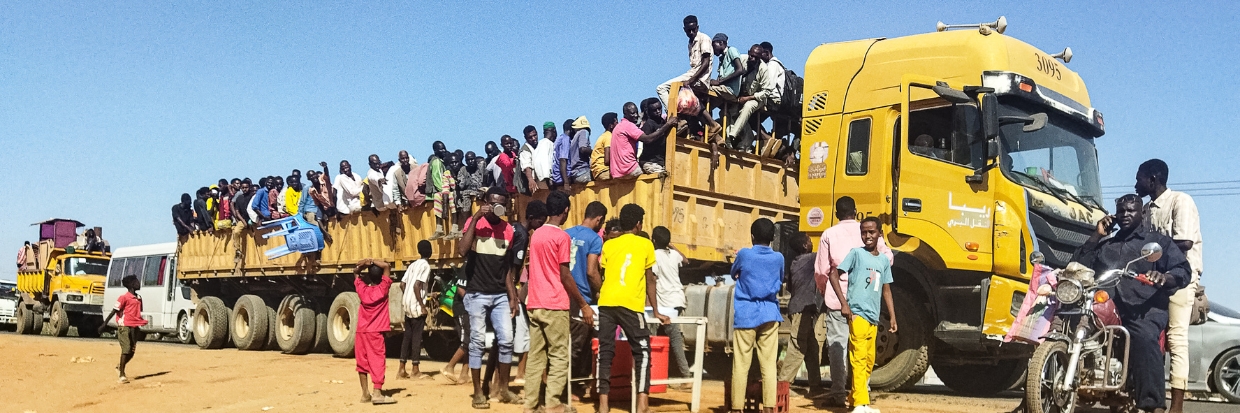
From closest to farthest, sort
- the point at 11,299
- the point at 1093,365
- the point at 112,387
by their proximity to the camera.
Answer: the point at 1093,365 < the point at 112,387 < the point at 11,299

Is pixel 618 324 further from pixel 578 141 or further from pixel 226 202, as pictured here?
pixel 226 202

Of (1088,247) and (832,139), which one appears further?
(832,139)

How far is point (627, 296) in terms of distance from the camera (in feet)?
24.5

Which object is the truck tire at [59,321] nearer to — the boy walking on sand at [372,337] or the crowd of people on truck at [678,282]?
the crowd of people on truck at [678,282]

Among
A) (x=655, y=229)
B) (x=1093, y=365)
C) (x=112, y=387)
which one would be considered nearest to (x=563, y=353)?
(x=655, y=229)

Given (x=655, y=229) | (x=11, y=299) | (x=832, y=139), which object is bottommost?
(x=11, y=299)

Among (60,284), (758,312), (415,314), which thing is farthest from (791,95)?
(60,284)

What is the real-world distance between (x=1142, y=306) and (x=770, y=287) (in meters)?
2.53

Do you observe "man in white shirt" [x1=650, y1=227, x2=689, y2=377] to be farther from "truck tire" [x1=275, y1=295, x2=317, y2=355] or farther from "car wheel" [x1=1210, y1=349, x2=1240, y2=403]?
"truck tire" [x1=275, y1=295, x2=317, y2=355]

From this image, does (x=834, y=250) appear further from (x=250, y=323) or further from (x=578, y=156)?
(x=250, y=323)

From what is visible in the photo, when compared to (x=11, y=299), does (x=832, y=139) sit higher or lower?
higher

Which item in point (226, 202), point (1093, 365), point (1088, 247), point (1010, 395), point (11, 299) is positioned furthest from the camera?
point (11, 299)

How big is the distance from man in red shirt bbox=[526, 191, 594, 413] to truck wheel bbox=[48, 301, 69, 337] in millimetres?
22279

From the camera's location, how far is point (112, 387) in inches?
475
